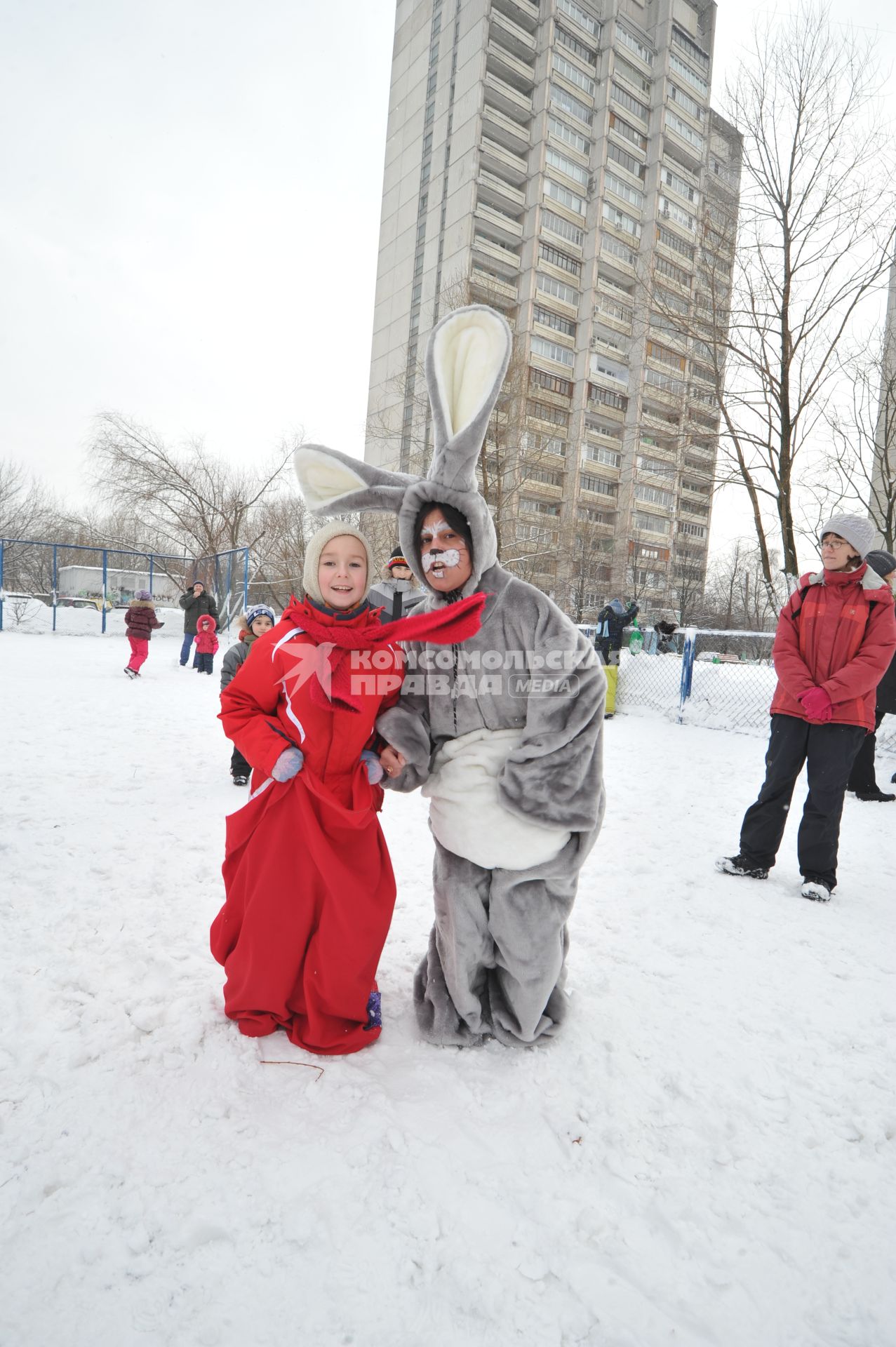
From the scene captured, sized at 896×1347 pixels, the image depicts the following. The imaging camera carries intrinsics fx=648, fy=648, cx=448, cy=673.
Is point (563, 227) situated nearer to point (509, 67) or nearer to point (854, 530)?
point (509, 67)

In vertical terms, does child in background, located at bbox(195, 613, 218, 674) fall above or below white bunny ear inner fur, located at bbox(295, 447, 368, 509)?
below

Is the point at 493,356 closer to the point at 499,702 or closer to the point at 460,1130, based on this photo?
the point at 499,702

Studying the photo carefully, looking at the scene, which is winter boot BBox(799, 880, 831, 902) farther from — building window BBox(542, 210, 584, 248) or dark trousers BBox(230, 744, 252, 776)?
building window BBox(542, 210, 584, 248)

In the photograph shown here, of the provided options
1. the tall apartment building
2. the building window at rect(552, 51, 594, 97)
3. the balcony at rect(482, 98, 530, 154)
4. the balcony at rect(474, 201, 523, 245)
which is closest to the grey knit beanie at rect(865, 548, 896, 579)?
the tall apartment building

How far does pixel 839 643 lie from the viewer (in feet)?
11.4

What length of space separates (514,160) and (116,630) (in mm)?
47031

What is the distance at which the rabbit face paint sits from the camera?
1974mm

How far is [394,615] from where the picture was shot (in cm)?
445

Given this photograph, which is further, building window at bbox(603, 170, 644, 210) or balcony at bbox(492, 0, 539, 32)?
building window at bbox(603, 170, 644, 210)

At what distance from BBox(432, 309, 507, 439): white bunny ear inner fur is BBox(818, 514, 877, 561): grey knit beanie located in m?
2.21

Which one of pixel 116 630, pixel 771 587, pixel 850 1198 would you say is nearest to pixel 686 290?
pixel 771 587

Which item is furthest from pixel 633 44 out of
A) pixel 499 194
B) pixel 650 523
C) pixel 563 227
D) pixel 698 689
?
pixel 698 689

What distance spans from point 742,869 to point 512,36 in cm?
6345

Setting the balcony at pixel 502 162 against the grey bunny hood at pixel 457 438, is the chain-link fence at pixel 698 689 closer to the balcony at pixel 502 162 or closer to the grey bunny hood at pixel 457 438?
the grey bunny hood at pixel 457 438
